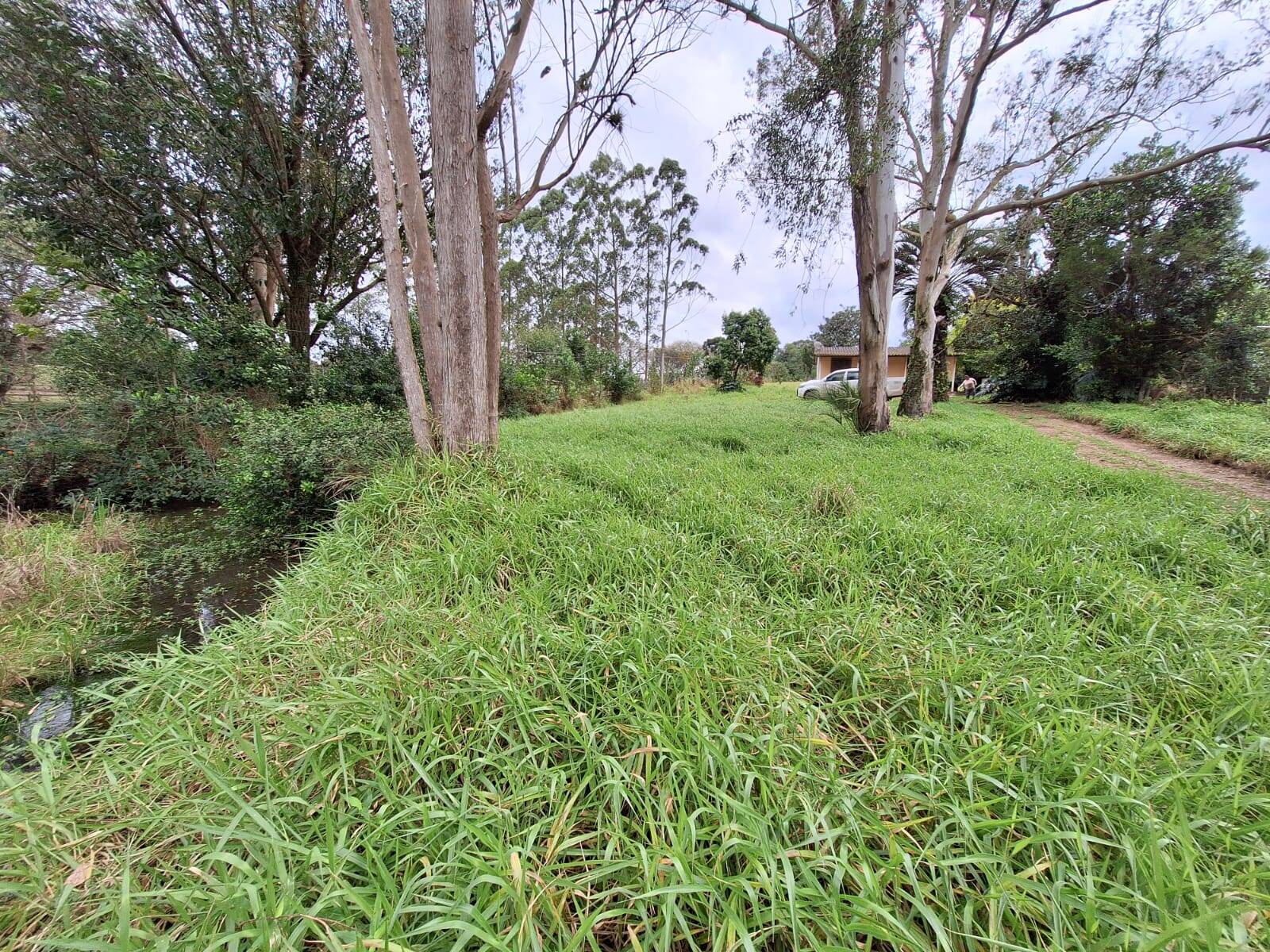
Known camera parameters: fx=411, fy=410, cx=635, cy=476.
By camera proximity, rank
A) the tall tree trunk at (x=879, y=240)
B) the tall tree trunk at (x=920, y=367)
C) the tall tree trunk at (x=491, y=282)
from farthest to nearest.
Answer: the tall tree trunk at (x=920, y=367) < the tall tree trunk at (x=879, y=240) < the tall tree trunk at (x=491, y=282)

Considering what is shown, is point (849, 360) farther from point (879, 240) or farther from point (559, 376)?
point (879, 240)

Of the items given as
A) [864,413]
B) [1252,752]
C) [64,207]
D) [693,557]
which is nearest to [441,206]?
[693,557]

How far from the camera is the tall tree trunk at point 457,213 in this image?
10.5ft

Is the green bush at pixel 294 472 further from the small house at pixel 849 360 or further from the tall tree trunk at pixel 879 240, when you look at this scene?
the small house at pixel 849 360

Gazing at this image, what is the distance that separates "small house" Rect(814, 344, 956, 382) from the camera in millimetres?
20031

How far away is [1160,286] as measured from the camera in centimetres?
945

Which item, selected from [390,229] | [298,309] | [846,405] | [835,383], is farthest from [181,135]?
[835,383]

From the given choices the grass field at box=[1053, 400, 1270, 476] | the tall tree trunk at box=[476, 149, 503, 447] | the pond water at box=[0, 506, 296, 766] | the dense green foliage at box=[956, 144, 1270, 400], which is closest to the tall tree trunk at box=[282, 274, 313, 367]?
the pond water at box=[0, 506, 296, 766]

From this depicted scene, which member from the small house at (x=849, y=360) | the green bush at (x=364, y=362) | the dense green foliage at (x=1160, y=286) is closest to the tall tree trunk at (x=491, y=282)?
the green bush at (x=364, y=362)

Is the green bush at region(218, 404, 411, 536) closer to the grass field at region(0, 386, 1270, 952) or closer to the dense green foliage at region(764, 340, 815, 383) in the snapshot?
the grass field at region(0, 386, 1270, 952)

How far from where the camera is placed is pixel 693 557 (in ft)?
7.83

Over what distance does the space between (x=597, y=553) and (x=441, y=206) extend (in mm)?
3159

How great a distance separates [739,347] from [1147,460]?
53.6 feet

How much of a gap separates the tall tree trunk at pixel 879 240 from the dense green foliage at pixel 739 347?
44.8 feet
